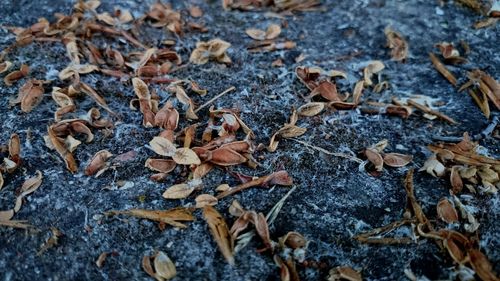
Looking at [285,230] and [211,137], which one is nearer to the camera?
[285,230]

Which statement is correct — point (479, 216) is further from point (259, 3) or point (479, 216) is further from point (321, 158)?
point (259, 3)

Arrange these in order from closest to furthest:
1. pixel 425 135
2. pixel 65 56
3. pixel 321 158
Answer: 1. pixel 321 158
2. pixel 425 135
3. pixel 65 56

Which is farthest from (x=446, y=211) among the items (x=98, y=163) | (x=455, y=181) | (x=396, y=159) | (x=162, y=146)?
(x=98, y=163)

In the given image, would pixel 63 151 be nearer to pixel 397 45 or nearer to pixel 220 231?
pixel 220 231

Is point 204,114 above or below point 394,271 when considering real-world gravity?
above

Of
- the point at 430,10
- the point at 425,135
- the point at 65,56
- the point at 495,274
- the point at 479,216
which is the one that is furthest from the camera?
the point at 430,10

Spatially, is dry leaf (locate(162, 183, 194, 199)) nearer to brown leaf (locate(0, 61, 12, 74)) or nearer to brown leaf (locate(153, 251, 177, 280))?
brown leaf (locate(153, 251, 177, 280))

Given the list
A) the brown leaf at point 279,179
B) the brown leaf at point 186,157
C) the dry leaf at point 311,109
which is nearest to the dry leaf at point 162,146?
the brown leaf at point 186,157

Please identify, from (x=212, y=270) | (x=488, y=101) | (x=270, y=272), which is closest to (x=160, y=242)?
(x=212, y=270)
